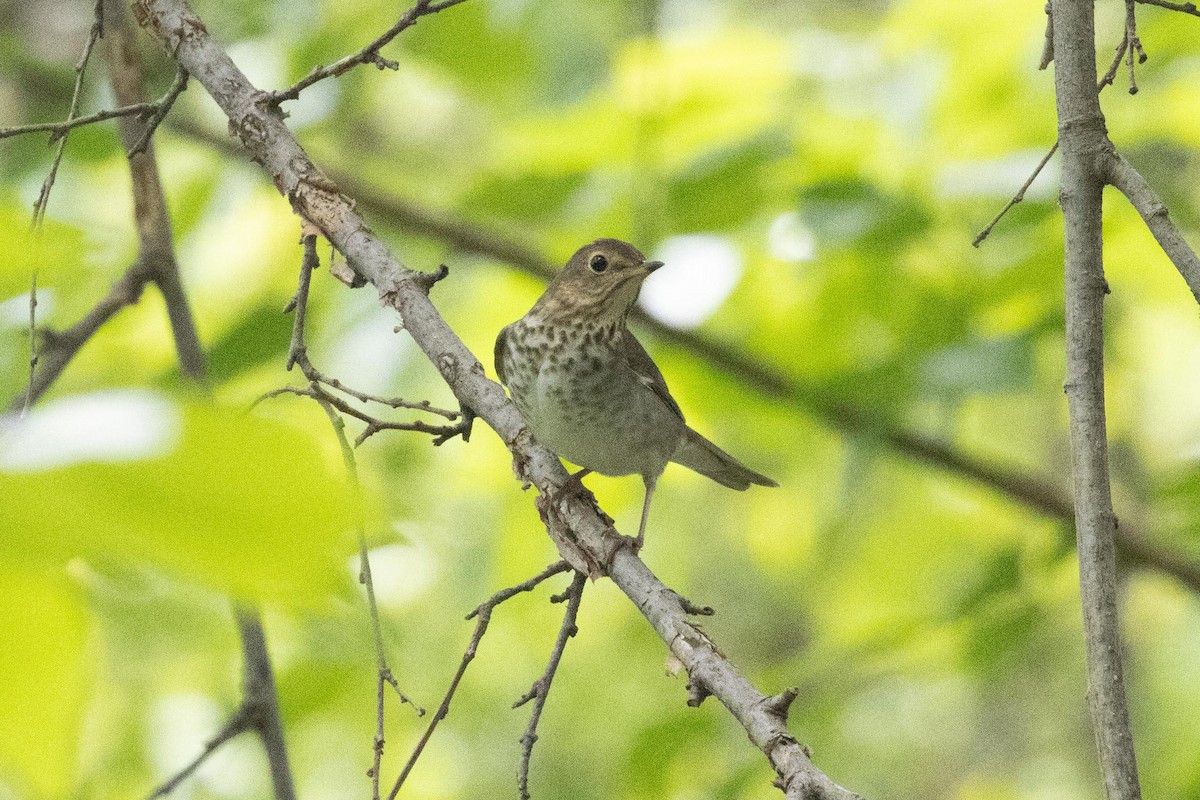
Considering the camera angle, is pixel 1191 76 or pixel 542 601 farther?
pixel 542 601

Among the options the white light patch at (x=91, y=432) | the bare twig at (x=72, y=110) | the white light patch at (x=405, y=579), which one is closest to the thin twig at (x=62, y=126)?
the bare twig at (x=72, y=110)

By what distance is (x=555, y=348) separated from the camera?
4.47 metres

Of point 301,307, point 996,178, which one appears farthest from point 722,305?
point 301,307

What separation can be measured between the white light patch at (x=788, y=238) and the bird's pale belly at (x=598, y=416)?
0.78m

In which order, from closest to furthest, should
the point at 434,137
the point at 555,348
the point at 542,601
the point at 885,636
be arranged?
A: the point at 885,636 → the point at 555,348 → the point at 542,601 → the point at 434,137

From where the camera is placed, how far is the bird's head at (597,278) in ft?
14.4

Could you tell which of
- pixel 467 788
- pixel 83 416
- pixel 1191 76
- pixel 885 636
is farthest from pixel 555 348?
pixel 467 788

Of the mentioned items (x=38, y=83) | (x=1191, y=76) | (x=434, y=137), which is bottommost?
(x=1191, y=76)

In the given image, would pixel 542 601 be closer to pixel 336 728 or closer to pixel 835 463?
pixel 835 463

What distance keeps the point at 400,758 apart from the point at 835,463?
Answer: 3.32m

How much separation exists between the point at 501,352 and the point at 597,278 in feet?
1.76

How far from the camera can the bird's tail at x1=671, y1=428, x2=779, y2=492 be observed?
16.3 feet

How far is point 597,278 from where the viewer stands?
4445 mm

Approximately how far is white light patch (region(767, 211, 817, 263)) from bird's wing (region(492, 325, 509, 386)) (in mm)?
1116
